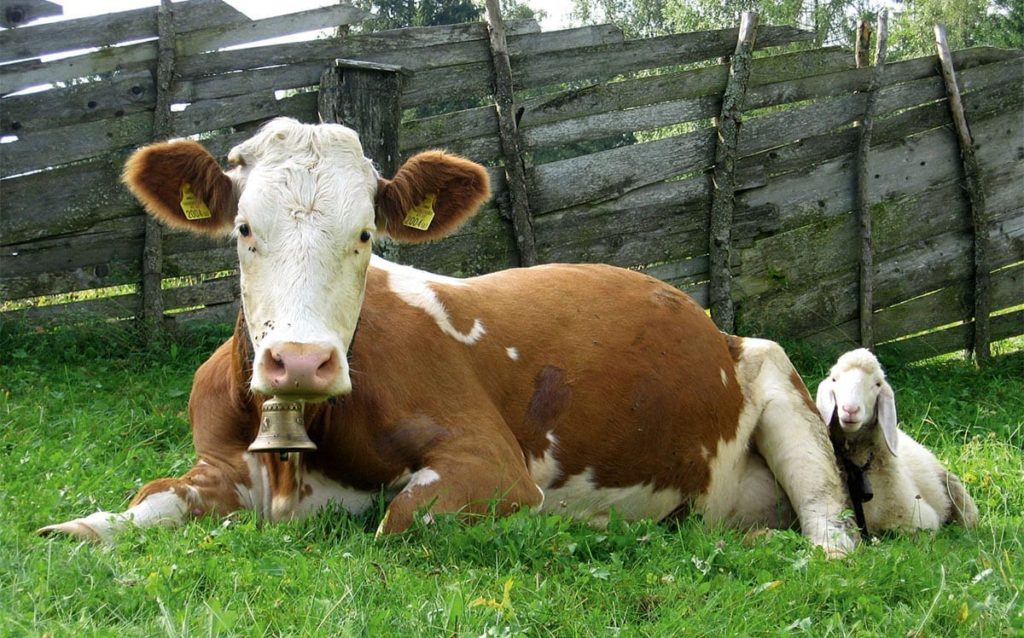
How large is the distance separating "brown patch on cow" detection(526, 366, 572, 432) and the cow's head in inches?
31.4

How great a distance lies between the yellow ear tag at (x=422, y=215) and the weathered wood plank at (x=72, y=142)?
14.1 feet

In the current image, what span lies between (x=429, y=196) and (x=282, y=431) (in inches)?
49.4

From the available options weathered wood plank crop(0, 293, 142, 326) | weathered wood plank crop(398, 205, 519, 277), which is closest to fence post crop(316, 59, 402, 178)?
weathered wood plank crop(398, 205, 519, 277)

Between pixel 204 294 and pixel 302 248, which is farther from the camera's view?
pixel 204 294

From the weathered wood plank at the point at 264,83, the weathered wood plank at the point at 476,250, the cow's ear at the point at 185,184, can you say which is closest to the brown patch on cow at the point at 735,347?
the cow's ear at the point at 185,184

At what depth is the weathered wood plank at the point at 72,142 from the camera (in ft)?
26.7

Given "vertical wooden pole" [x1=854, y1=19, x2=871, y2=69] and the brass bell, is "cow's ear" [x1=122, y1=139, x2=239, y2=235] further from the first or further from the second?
"vertical wooden pole" [x1=854, y1=19, x2=871, y2=69]

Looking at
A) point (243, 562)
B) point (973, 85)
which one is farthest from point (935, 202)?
point (243, 562)

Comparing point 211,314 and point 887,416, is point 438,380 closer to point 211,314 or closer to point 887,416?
point 887,416

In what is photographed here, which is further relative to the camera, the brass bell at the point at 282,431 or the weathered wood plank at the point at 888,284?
the weathered wood plank at the point at 888,284

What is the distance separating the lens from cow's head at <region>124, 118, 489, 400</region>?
12.2ft

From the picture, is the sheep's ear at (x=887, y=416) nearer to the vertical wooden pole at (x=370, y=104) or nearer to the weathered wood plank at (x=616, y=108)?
the vertical wooden pole at (x=370, y=104)

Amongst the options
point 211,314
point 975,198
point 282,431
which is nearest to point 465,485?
point 282,431

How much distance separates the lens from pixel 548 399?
4957mm
